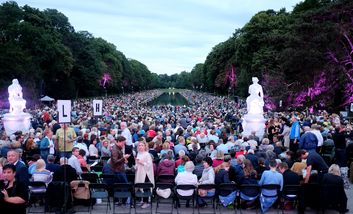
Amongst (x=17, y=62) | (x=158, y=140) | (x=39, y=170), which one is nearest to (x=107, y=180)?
(x=39, y=170)

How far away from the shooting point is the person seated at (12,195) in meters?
6.10

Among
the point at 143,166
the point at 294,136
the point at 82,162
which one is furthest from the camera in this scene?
the point at 294,136

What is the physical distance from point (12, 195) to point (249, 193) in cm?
669

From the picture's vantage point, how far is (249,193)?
1122cm

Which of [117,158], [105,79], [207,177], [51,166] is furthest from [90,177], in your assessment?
[105,79]

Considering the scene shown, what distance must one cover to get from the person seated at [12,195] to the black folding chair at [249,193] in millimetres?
6128

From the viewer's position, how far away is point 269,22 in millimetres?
60812

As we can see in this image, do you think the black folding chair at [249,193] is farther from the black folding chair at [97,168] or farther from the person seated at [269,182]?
the black folding chair at [97,168]

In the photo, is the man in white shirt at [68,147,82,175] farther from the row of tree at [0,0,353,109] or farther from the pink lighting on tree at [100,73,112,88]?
the pink lighting on tree at [100,73,112,88]

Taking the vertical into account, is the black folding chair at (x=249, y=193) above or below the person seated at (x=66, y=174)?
below

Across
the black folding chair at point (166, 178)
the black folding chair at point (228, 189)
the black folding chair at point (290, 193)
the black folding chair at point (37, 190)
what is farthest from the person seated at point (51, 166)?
the black folding chair at point (290, 193)

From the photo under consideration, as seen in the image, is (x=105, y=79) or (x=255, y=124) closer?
(x=255, y=124)

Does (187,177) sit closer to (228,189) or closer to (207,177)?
(207,177)

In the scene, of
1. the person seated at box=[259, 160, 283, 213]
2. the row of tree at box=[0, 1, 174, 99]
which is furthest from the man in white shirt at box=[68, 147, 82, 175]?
the row of tree at box=[0, 1, 174, 99]
